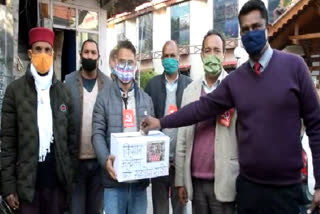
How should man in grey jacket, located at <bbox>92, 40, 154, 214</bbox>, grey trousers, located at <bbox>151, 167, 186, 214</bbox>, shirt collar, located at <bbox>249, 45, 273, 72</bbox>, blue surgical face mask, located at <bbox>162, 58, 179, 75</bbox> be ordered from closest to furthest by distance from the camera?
shirt collar, located at <bbox>249, 45, 273, 72</bbox> → man in grey jacket, located at <bbox>92, 40, 154, 214</bbox> → grey trousers, located at <bbox>151, 167, 186, 214</bbox> → blue surgical face mask, located at <bbox>162, 58, 179, 75</bbox>

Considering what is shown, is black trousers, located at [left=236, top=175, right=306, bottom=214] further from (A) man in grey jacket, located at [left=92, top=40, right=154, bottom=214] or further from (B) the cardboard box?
(A) man in grey jacket, located at [left=92, top=40, right=154, bottom=214]

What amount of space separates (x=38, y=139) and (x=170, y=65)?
1.76m

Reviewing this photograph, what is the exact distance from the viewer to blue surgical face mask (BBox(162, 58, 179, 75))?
4.07 metres

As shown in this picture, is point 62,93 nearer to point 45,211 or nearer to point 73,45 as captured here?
point 45,211

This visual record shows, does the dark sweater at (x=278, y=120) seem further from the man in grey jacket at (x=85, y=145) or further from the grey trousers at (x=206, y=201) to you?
the man in grey jacket at (x=85, y=145)

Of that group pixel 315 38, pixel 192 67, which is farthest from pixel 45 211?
pixel 192 67

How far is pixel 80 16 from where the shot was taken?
343 inches

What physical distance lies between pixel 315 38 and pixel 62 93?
8544 mm

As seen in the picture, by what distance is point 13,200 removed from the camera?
290cm

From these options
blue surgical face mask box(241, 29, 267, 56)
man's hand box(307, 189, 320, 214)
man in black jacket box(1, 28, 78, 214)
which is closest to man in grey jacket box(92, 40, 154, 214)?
man in black jacket box(1, 28, 78, 214)

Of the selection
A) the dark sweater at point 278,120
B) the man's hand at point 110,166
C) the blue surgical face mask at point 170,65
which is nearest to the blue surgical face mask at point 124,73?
the man's hand at point 110,166

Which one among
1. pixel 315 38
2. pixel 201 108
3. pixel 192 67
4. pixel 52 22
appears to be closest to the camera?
pixel 201 108

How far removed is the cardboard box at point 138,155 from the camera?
2.75m

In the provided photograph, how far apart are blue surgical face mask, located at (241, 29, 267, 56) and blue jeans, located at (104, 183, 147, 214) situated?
1544 millimetres
